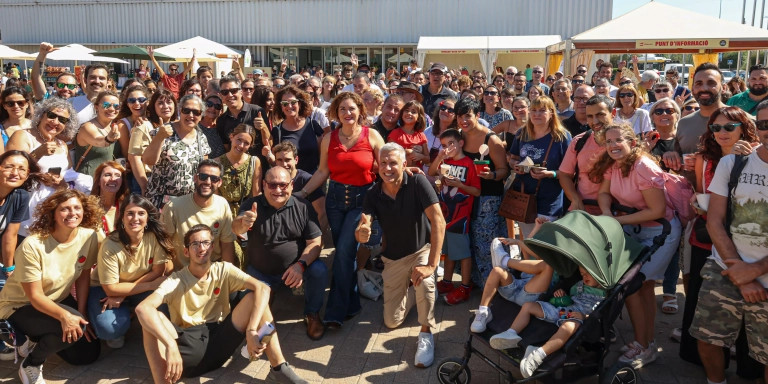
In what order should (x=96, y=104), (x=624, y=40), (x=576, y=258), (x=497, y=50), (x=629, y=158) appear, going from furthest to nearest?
1. (x=497, y=50)
2. (x=624, y=40)
3. (x=96, y=104)
4. (x=629, y=158)
5. (x=576, y=258)

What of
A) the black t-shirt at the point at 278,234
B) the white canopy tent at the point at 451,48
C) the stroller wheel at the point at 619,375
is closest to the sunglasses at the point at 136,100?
the black t-shirt at the point at 278,234

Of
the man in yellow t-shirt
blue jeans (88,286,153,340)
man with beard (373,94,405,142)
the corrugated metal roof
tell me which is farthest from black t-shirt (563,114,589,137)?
the corrugated metal roof

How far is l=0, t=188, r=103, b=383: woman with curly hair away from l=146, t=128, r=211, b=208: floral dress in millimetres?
801

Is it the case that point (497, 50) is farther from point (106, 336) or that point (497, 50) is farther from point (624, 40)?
point (106, 336)

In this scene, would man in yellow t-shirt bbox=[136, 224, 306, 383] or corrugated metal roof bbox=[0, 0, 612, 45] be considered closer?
man in yellow t-shirt bbox=[136, 224, 306, 383]

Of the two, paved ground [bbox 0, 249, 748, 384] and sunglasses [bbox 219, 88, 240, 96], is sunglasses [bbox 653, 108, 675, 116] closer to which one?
paved ground [bbox 0, 249, 748, 384]

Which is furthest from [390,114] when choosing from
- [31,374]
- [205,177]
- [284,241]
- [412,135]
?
[31,374]

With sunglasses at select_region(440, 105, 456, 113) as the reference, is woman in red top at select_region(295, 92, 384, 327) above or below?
below

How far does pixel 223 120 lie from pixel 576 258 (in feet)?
13.0

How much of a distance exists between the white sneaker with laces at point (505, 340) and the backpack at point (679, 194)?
1604 millimetres

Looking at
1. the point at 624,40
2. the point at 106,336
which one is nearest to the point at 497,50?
the point at 624,40

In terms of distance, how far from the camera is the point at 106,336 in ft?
13.5

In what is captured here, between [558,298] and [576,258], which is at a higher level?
[576,258]

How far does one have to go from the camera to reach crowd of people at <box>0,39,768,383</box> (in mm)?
3570
